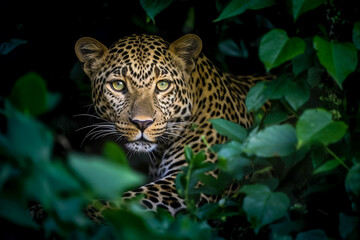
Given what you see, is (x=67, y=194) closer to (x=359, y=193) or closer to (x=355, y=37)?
(x=359, y=193)

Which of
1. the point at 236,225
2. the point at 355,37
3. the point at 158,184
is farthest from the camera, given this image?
the point at 158,184

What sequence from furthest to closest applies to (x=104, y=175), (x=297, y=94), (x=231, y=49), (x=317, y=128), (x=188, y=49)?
1. (x=231, y=49)
2. (x=188, y=49)
3. (x=297, y=94)
4. (x=317, y=128)
5. (x=104, y=175)

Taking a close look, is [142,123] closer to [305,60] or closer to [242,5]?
[242,5]

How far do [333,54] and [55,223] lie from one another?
1.59m

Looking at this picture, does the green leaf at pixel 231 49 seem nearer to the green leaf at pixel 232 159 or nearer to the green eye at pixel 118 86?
the green eye at pixel 118 86

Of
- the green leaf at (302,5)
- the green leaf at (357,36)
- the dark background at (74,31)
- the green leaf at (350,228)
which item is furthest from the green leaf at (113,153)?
the dark background at (74,31)

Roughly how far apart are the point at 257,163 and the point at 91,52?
7.77 ft

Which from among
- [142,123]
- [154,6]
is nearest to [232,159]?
[154,6]

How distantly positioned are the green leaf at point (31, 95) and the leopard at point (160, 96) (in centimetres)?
246

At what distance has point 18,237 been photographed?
2.88m

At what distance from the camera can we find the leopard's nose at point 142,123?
4.26m

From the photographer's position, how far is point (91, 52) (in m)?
4.66

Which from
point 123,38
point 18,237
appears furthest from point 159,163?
point 18,237

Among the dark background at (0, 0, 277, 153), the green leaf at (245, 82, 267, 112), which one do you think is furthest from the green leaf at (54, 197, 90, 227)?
the dark background at (0, 0, 277, 153)
